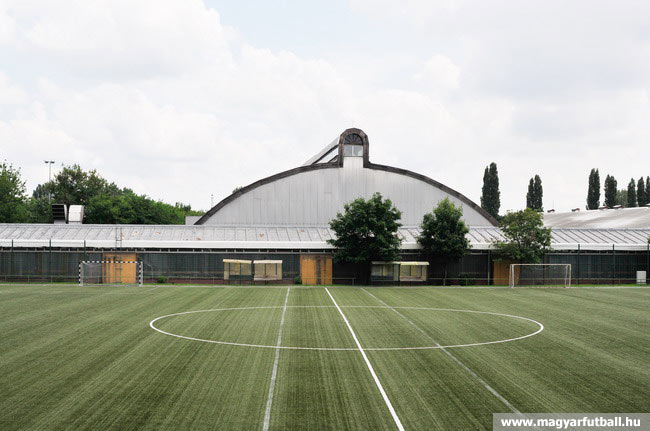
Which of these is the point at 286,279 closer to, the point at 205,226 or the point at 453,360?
the point at 205,226

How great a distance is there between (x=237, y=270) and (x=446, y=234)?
2294 cm

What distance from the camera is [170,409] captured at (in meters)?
15.1

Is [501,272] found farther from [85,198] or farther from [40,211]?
[40,211]

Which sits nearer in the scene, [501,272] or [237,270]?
[237,270]

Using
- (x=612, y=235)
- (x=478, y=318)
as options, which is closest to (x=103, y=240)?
(x=478, y=318)

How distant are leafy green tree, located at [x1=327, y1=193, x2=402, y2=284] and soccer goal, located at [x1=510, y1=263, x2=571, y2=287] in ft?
47.6

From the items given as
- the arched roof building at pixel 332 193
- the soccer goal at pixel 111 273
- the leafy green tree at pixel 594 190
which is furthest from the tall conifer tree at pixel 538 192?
the soccer goal at pixel 111 273

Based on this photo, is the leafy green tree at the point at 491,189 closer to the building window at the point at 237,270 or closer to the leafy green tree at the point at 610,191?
the leafy green tree at the point at 610,191

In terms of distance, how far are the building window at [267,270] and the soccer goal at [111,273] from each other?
1234 cm

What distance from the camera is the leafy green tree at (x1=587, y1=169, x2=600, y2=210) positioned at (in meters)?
129

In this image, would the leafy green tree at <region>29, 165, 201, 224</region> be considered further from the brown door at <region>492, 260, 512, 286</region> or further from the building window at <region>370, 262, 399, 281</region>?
the brown door at <region>492, 260, 512, 286</region>

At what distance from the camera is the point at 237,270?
188ft

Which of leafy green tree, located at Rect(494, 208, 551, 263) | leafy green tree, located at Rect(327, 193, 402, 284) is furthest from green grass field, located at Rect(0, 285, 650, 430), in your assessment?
leafy green tree, located at Rect(494, 208, 551, 263)

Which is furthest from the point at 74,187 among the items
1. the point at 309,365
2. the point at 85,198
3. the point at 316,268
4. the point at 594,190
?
the point at 594,190
